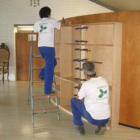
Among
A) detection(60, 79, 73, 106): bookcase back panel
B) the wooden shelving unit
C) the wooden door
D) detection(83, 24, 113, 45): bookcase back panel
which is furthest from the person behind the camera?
the wooden door

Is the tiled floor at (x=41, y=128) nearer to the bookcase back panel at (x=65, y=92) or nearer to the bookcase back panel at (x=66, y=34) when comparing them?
the bookcase back panel at (x=65, y=92)

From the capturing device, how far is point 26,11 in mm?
8633

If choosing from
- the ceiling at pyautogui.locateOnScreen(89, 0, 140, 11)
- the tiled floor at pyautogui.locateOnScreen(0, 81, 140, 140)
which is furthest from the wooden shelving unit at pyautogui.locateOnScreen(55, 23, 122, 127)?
the ceiling at pyautogui.locateOnScreen(89, 0, 140, 11)

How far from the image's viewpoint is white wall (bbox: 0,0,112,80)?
842 cm

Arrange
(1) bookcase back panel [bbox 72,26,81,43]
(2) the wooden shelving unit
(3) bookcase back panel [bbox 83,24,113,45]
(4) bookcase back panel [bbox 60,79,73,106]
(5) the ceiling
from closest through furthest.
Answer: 1. (2) the wooden shelving unit
2. (3) bookcase back panel [bbox 83,24,113,45]
3. (1) bookcase back panel [bbox 72,26,81,43]
4. (4) bookcase back panel [bbox 60,79,73,106]
5. (5) the ceiling

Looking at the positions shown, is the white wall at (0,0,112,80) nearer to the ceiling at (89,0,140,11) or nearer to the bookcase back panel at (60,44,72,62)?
the ceiling at (89,0,140,11)

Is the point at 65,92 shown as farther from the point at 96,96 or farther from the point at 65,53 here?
the point at 96,96

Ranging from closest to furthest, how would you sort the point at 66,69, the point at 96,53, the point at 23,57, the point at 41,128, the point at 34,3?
the point at 41,128 → the point at 96,53 → the point at 66,69 → the point at 34,3 → the point at 23,57

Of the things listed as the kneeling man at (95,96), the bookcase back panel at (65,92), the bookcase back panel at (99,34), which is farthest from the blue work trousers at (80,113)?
the bookcase back panel at (65,92)

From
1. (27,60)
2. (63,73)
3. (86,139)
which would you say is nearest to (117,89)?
(86,139)

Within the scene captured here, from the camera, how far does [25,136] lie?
3.69m

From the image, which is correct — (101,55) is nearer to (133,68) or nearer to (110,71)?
(110,71)

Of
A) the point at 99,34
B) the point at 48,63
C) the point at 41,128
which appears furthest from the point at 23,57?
the point at 41,128

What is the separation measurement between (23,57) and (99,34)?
17.1ft
